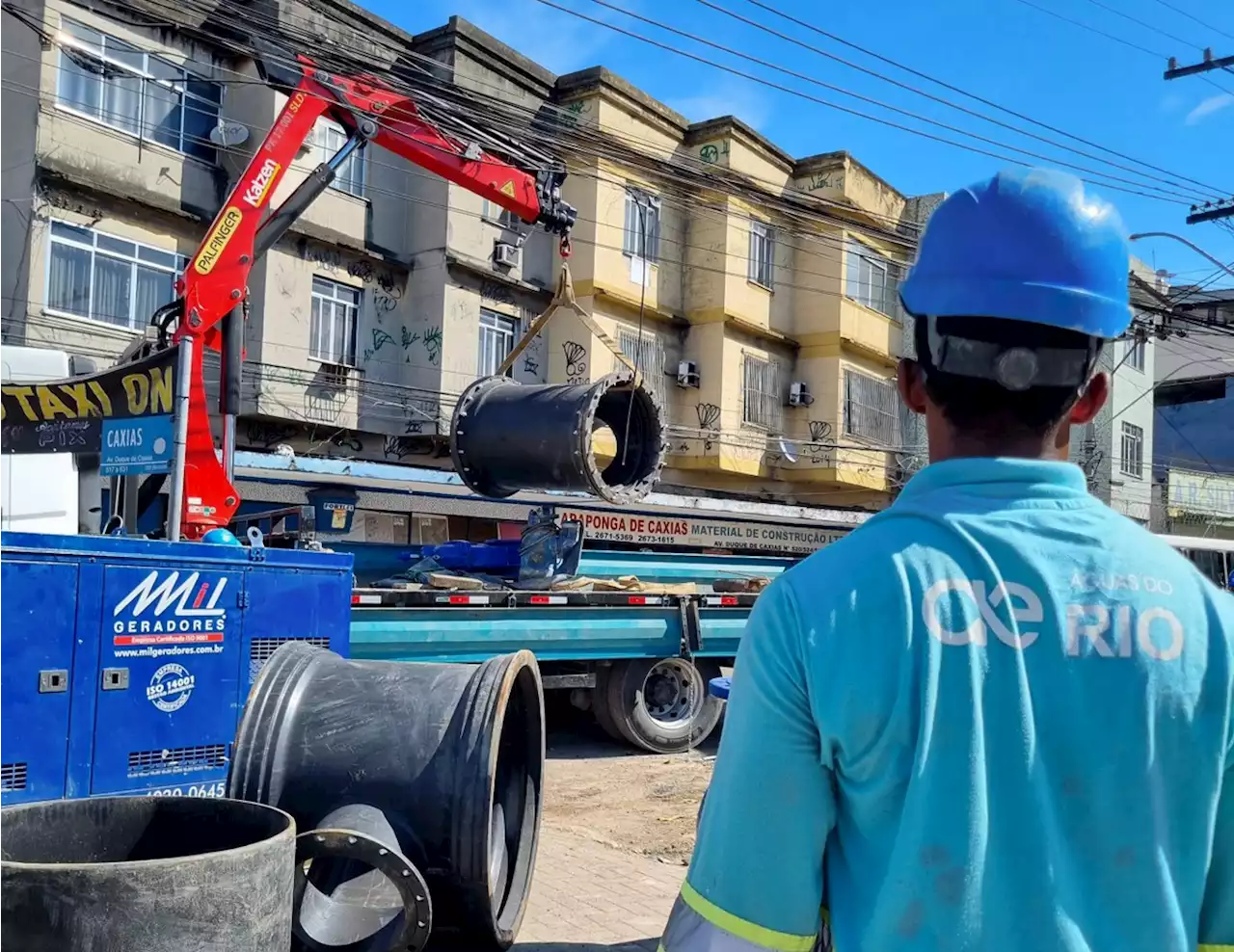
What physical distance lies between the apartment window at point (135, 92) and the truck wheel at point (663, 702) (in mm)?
12189

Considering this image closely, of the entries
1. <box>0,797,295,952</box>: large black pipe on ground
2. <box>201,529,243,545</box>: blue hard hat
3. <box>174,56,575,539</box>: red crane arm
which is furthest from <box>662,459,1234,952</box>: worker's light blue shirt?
<box>174,56,575,539</box>: red crane arm

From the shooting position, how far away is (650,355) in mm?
25438

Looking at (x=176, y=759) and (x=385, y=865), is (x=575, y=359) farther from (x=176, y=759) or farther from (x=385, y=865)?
(x=385, y=865)

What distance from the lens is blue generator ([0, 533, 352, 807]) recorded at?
498 cm

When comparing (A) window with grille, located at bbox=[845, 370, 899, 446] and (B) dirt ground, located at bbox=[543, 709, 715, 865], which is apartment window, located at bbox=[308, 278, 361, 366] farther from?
(A) window with grille, located at bbox=[845, 370, 899, 446]

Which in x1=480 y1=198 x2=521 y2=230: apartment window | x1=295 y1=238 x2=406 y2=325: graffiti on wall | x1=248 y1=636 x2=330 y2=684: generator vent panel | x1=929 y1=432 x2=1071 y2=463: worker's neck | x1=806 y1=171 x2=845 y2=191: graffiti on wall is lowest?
x1=248 y1=636 x2=330 y2=684: generator vent panel

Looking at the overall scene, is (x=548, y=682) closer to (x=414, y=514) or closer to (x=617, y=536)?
(x=414, y=514)

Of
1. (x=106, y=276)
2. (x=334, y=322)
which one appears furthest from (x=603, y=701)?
(x=334, y=322)

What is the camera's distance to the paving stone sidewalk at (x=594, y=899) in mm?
5344

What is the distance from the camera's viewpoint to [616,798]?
884 cm

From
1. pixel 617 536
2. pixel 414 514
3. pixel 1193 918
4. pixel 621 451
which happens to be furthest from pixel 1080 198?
pixel 617 536

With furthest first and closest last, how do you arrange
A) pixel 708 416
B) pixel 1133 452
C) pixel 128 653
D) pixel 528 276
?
pixel 1133 452
pixel 708 416
pixel 528 276
pixel 128 653

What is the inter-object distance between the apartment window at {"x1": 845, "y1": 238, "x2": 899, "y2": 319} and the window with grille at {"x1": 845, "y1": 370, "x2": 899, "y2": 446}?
6.58 ft

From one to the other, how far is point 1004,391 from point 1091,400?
167 mm
